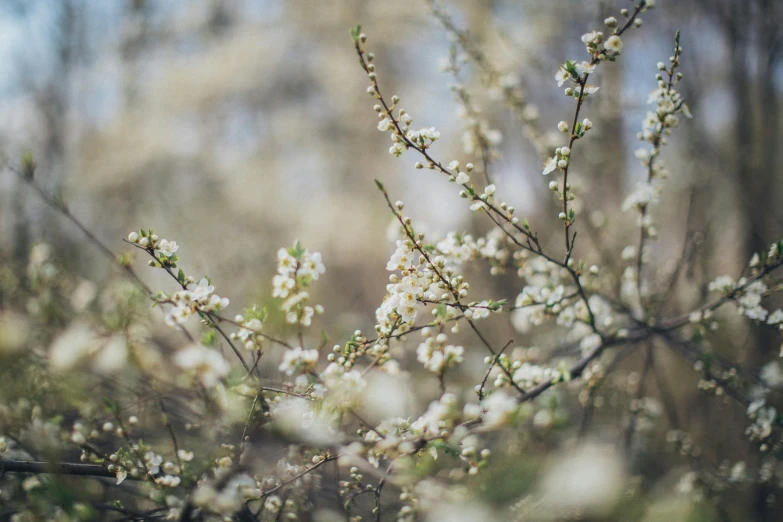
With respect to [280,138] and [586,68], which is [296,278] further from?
[280,138]

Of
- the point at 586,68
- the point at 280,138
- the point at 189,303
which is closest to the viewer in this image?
the point at 586,68

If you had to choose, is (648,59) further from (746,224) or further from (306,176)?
(306,176)

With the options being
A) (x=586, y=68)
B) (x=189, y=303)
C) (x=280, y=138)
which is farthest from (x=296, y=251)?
(x=280, y=138)

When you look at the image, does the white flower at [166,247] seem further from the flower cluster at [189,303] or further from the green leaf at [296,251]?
the green leaf at [296,251]

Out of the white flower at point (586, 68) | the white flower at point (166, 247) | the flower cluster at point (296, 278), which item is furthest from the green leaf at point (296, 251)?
the white flower at point (586, 68)

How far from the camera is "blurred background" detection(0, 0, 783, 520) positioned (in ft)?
14.0

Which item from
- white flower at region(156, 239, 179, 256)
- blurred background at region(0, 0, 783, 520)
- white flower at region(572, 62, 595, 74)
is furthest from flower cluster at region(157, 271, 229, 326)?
blurred background at region(0, 0, 783, 520)

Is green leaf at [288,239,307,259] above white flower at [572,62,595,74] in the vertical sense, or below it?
below

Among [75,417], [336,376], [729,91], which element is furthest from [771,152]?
[75,417]

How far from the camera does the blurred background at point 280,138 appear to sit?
4.26 m

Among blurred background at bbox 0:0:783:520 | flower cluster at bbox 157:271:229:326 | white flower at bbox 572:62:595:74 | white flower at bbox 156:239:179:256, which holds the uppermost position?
blurred background at bbox 0:0:783:520

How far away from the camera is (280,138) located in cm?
754

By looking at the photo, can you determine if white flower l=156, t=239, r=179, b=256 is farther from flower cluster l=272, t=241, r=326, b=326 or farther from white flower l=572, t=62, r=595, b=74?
white flower l=572, t=62, r=595, b=74

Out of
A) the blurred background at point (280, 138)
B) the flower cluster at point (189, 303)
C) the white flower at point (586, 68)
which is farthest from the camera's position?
the blurred background at point (280, 138)
